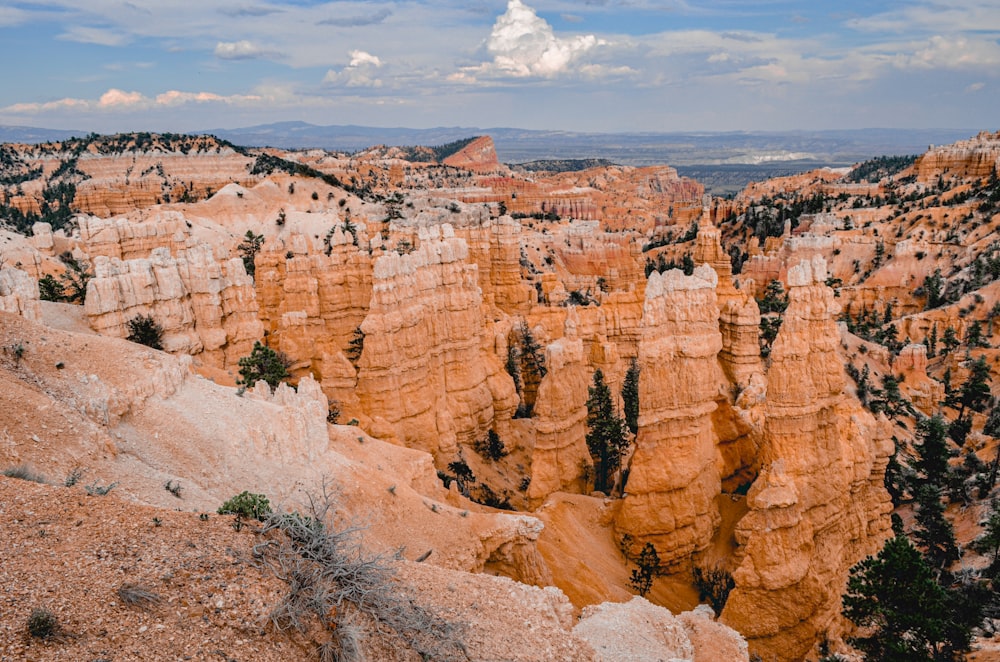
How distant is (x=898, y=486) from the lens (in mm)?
26438

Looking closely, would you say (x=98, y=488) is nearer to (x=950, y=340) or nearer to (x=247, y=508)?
(x=247, y=508)

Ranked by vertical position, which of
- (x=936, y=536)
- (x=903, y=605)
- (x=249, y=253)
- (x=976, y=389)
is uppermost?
(x=249, y=253)

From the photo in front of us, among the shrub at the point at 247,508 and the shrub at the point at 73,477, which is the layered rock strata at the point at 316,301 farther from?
the shrub at the point at 247,508

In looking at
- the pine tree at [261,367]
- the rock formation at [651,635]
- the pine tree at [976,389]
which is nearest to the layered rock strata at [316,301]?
the pine tree at [261,367]

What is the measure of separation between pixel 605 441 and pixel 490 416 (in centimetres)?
562

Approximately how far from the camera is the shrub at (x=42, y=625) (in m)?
5.73

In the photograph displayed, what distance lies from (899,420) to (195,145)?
85.3 meters

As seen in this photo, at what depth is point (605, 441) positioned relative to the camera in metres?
27.7

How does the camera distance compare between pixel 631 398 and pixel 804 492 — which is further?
pixel 631 398

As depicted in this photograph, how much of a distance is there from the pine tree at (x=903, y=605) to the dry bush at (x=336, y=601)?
11.4m

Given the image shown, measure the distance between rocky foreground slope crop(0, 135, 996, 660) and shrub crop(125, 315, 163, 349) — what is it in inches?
12.2

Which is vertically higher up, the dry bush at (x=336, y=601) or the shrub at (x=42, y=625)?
the shrub at (x=42, y=625)

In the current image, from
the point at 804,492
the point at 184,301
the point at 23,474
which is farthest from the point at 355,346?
the point at 23,474

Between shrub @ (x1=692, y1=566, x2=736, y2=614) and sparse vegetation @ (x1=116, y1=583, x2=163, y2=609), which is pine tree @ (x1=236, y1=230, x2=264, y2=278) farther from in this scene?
sparse vegetation @ (x1=116, y1=583, x2=163, y2=609)
